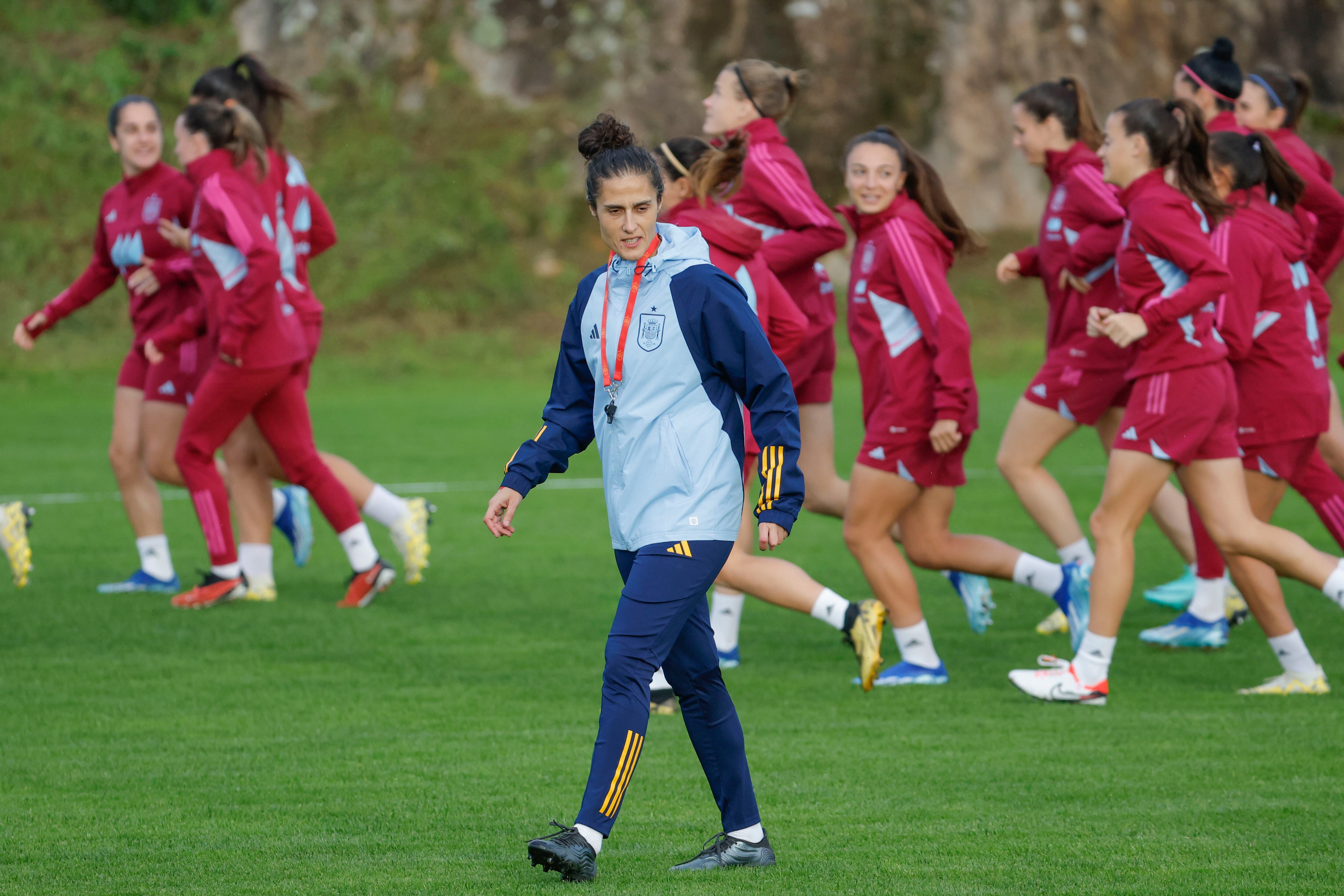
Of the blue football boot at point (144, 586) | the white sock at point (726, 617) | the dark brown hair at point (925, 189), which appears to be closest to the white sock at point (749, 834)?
the white sock at point (726, 617)

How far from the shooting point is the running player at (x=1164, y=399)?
5484mm

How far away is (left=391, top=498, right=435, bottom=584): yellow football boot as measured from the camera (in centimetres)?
789

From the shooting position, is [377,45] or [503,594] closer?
[503,594]

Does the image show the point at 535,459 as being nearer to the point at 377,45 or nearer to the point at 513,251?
the point at 513,251

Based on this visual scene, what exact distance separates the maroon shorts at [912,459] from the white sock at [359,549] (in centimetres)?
265

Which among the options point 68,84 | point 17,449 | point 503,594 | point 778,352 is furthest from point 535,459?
point 68,84

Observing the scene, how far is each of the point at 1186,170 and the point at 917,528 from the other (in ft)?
5.30

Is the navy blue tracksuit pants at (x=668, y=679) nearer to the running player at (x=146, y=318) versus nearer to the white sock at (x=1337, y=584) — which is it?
the white sock at (x=1337, y=584)

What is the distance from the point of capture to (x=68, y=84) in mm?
21078

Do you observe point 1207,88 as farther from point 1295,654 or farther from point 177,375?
point 177,375

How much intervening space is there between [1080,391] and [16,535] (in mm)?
4851

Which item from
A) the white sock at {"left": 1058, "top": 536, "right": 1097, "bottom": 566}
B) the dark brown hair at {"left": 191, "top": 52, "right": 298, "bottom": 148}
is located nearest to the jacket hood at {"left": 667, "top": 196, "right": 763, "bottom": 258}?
the white sock at {"left": 1058, "top": 536, "right": 1097, "bottom": 566}

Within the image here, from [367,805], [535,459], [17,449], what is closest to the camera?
[535,459]

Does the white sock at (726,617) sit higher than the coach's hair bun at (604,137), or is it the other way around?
the coach's hair bun at (604,137)
